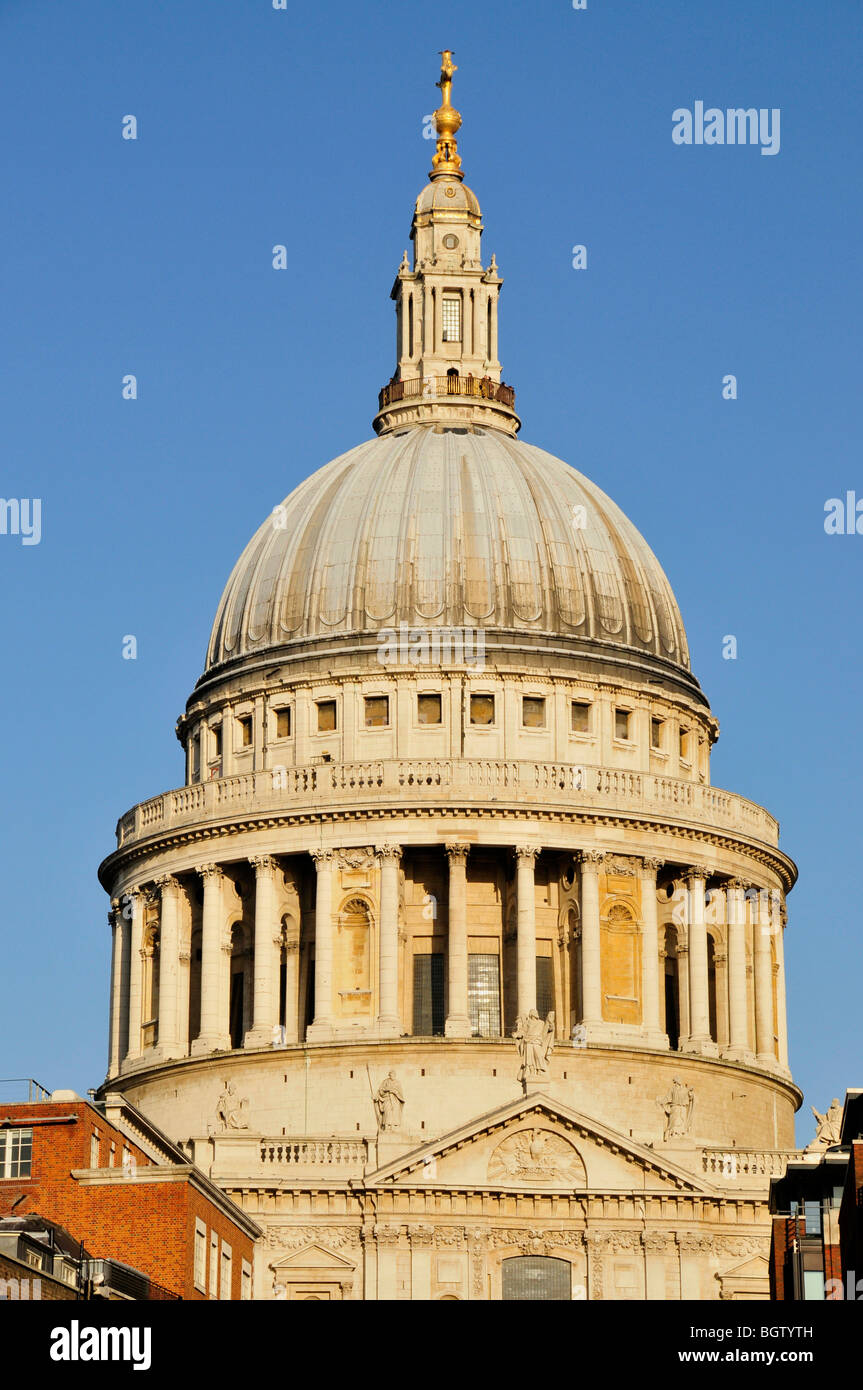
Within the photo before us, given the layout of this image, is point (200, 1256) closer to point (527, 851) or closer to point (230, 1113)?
point (230, 1113)

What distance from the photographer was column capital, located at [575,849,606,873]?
365ft

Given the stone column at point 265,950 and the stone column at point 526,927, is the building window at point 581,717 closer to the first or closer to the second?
the stone column at point 526,927

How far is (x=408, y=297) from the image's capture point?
125 m

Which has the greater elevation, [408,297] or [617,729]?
[408,297]

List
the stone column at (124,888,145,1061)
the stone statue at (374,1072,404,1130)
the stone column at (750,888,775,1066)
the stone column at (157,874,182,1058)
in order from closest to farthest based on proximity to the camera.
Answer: the stone statue at (374,1072,404,1130) → the stone column at (157,874,182,1058) → the stone column at (124,888,145,1061) → the stone column at (750,888,775,1066)

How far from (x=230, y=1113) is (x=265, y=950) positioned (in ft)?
42.7

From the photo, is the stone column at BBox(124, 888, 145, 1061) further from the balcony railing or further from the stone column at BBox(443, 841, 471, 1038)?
the balcony railing

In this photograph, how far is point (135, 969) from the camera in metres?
116

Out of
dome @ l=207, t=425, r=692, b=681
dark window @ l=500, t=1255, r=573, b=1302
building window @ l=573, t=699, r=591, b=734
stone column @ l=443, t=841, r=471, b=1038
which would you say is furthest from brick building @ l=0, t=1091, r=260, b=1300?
dome @ l=207, t=425, r=692, b=681

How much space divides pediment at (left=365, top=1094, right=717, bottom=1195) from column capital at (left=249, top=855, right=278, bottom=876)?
17079 mm
